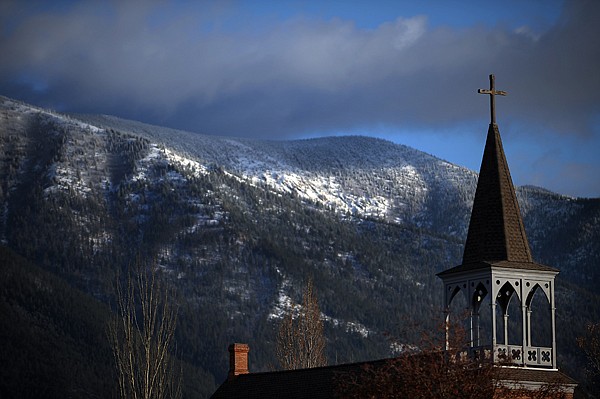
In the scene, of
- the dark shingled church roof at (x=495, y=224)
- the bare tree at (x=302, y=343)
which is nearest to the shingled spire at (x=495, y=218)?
the dark shingled church roof at (x=495, y=224)

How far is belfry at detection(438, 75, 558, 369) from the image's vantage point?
54031 mm

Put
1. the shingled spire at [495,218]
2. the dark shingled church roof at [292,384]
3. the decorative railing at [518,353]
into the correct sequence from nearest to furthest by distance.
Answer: the decorative railing at [518,353] → the shingled spire at [495,218] → the dark shingled church roof at [292,384]

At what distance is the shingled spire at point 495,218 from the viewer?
55.1 m

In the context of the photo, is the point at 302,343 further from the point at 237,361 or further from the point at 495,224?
the point at 495,224

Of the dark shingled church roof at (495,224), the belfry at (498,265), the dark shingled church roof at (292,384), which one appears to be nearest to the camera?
the belfry at (498,265)

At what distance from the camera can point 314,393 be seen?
61.2 meters

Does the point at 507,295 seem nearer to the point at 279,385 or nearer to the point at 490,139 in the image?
the point at 490,139

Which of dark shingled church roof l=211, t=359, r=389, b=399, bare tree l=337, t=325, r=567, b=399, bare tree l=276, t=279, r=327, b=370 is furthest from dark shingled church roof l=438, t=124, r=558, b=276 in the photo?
bare tree l=276, t=279, r=327, b=370

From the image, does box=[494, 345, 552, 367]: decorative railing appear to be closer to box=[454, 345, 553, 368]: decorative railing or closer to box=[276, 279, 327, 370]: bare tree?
box=[454, 345, 553, 368]: decorative railing

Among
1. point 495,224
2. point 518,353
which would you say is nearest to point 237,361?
point 495,224

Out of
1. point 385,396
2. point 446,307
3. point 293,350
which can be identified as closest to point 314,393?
point 446,307

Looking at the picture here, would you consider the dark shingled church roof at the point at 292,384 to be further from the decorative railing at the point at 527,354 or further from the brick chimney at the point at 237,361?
the decorative railing at the point at 527,354

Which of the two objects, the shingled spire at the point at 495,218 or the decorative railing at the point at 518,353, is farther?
the shingled spire at the point at 495,218

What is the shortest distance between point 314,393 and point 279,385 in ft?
11.3
